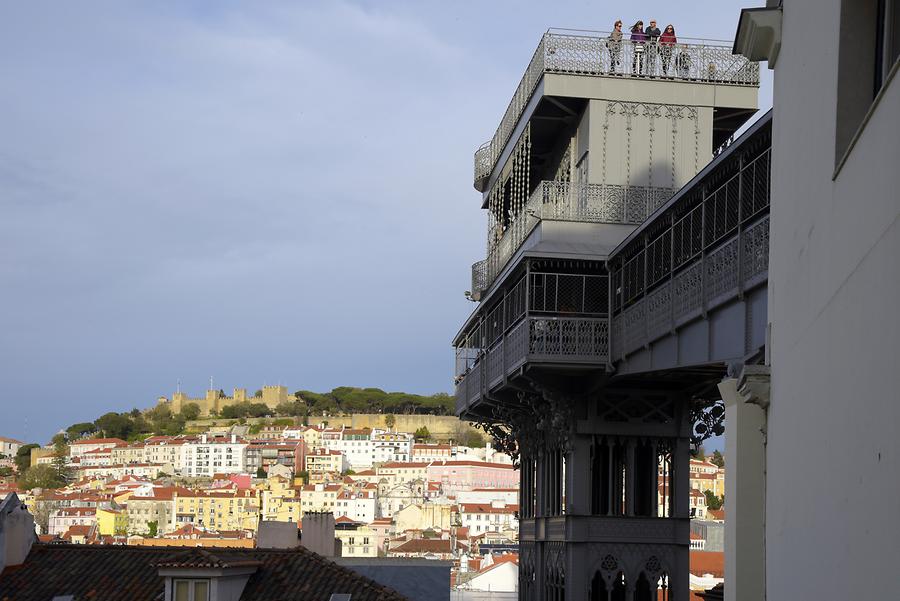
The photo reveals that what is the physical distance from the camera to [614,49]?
27.0m

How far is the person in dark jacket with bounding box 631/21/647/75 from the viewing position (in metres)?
26.8

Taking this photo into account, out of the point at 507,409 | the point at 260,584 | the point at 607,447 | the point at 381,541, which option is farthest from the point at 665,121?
the point at 381,541

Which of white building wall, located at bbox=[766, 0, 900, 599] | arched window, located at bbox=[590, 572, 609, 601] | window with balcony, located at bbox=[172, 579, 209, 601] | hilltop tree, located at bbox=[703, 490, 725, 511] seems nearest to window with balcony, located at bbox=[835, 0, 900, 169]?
white building wall, located at bbox=[766, 0, 900, 599]

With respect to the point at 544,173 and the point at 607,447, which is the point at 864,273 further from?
the point at 544,173

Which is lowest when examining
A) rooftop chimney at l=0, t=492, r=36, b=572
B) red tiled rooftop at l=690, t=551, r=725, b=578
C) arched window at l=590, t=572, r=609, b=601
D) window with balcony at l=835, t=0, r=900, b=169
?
red tiled rooftop at l=690, t=551, r=725, b=578

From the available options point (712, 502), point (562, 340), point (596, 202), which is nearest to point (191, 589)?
point (562, 340)

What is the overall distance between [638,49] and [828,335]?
72.3 feet

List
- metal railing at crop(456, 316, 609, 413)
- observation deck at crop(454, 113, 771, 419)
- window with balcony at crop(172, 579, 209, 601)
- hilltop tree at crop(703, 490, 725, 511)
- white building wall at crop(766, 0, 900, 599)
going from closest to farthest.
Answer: white building wall at crop(766, 0, 900, 599) < observation deck at crop(454, 113, 771, 419) < metal railing at crop(456, 316, 609, 413) < window with balcony at crop(172, 579, 209, 601) < hilltop tree at crop(703, 490, 725, 511)

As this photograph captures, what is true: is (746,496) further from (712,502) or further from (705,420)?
(712,502)

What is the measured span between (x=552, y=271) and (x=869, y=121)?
66.6ft

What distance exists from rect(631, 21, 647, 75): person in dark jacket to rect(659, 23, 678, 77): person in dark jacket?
0.32 metres

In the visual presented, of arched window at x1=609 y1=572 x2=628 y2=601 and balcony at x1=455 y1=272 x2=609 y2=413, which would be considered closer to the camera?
balcony at x1=455 y1=272 x2=609 y2=413

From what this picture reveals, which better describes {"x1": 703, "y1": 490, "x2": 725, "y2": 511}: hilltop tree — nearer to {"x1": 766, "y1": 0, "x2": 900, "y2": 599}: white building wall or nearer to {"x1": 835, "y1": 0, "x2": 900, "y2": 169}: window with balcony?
{"x1": 766, "y1": 0, "x2": 900, "y2": 599}: white building wall

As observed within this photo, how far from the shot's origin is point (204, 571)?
80.3ft
